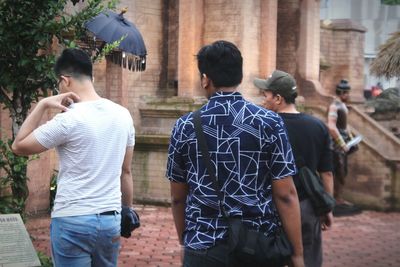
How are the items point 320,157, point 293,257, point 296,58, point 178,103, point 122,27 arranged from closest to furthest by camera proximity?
point 293,257 < point 320,157 < point 122,27 < point 178,103 < point 296,58

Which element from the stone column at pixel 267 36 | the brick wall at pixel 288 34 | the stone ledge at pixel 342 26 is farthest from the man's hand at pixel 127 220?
the stone ledge at pixel 342 26

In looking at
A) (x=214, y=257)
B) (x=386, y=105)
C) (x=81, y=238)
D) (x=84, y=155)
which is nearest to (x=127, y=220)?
(x=81, y=238)

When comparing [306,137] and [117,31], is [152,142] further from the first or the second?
[306,137]

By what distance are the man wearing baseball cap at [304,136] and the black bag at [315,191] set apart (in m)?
0.04

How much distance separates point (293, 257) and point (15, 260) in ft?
8.26

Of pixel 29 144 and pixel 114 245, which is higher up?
pixel 29 144

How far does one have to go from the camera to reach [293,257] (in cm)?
375

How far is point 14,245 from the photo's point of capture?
216 inches

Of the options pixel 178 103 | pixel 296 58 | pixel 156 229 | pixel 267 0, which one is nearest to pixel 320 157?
pixel 156 229

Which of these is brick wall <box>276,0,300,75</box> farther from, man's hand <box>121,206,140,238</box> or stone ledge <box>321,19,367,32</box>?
man's hand <box>121,206,140,238</box>

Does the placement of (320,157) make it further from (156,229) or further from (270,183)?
(156,229)

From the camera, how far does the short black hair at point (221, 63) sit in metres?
3.59

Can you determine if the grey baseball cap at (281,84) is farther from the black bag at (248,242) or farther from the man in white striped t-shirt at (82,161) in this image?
the black bag at (248,242)

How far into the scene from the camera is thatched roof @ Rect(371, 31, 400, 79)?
56.2 feet
